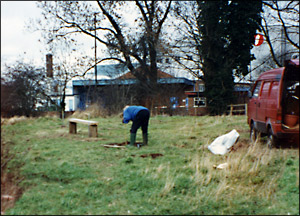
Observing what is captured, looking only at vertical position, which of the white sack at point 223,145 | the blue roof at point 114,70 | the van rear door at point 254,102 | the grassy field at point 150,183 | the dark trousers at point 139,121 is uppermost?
the blue roof at point 114,70

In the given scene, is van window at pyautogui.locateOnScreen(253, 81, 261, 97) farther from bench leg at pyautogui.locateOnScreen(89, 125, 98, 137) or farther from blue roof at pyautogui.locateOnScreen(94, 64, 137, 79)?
blue roof at pyautogui.locateOnScreen(94, 64, 137, 79)

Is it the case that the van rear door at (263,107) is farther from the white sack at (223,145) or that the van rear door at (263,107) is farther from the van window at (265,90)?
the white sack at (223,145)

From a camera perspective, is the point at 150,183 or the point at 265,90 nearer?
the point at 150,183

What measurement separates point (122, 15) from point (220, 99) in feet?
33.2

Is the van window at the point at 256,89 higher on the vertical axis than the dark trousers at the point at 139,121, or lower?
higher

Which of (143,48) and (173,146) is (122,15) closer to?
(143,48)

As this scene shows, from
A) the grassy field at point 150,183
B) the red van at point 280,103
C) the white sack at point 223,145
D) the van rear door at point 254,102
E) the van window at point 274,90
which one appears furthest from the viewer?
the van rear door at point 254,102

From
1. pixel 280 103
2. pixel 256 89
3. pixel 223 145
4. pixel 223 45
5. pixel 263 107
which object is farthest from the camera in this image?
pixel 223 45

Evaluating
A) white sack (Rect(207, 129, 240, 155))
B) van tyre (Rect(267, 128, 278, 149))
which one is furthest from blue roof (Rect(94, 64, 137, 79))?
van tyre (Rect(267, 128, 278, 149))

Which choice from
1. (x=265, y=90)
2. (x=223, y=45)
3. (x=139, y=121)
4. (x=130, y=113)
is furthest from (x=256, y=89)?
(x=223, y=45)

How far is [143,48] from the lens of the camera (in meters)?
26.0

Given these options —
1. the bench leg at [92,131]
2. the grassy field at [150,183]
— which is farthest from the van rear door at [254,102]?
the bench leg at [92,131]

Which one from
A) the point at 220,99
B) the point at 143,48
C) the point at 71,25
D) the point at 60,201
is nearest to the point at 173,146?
the point at 60,201

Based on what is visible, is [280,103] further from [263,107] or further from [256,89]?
[256,89]
